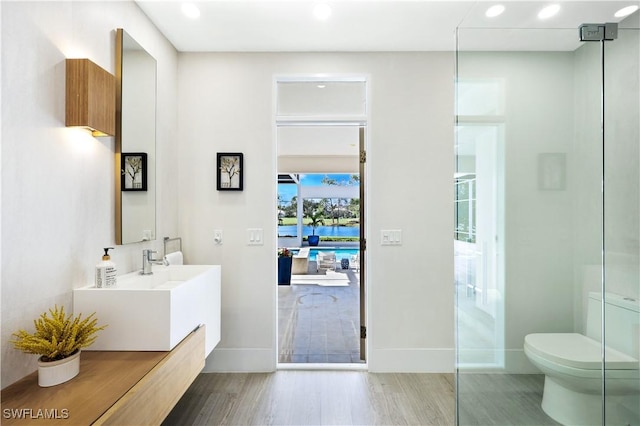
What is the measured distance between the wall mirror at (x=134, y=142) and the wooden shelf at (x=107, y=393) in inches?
29.6

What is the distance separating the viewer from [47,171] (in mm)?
1444

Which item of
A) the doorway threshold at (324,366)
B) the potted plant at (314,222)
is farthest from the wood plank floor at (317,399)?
the potted plant at (314,222)

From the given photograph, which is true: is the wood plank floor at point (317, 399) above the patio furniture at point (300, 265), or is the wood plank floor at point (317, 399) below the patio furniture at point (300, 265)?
below

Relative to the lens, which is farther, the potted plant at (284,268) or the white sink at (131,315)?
the potted plant at (284,268)

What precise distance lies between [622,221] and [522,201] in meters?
0.38

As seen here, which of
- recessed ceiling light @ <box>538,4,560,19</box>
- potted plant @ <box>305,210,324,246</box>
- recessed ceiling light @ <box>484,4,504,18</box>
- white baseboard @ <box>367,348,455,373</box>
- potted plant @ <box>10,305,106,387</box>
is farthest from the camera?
potted plant @ <box>305,210,324,246</box>

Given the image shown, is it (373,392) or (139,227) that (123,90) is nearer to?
(139,227)

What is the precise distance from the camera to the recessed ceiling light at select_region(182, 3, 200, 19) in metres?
2.18

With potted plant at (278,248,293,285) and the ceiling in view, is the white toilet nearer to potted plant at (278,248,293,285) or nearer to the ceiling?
the ceiling

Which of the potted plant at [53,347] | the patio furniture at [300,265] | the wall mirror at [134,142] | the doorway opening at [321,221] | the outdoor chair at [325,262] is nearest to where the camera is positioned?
the potted plant at [53,347]

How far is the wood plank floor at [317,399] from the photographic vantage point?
82.4 inches

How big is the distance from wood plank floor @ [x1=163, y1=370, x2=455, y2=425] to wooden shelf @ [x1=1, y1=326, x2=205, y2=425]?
2.11 ft
